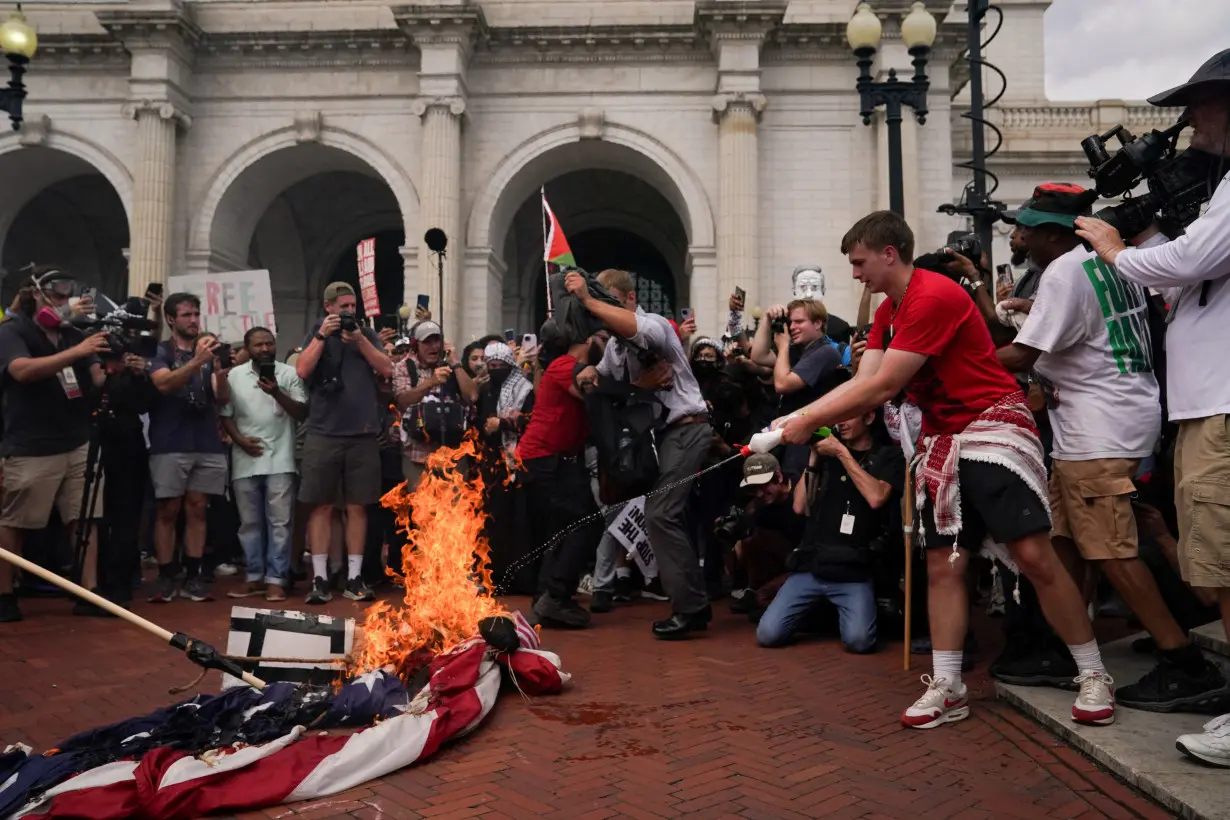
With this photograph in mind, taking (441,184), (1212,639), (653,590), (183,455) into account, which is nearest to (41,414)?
(183,455)

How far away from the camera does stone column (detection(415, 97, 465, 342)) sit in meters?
18.2

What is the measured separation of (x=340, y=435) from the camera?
803 cm

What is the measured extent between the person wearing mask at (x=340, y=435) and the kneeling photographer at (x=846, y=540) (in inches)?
143

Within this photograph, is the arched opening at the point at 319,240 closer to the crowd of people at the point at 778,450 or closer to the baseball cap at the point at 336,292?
the crowd of people at the point at 778,450

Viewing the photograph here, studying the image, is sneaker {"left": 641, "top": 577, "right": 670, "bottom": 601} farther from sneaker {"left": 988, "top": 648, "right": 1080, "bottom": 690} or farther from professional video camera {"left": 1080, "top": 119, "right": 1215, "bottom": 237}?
professional video camera {"left": 1080, "top": 119, "right": 1215, "bottom": 237}

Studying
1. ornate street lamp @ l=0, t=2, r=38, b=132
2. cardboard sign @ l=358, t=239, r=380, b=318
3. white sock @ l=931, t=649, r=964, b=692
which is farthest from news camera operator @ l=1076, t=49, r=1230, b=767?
ornate street lamp @ l=0, t=2, r=38, b=132

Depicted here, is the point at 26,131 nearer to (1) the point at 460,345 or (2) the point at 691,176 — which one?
(1) the point at 460,345

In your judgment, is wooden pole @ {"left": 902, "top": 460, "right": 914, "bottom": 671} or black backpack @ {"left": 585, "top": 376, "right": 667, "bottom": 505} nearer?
wooden pole @ {"left": 902, "top": 460, "right": 914, "bottom": 671}

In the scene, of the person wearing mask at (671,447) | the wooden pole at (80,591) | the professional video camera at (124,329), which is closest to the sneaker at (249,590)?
the professional video camera at (124,329)

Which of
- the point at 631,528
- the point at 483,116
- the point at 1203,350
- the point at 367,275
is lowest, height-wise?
the point at 631,528

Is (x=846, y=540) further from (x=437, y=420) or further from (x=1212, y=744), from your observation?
(x=437, y=420)

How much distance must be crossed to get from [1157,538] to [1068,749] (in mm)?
2088

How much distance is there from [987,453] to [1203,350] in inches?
36.2

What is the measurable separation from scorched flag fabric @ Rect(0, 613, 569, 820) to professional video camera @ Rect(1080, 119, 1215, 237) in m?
3.56
